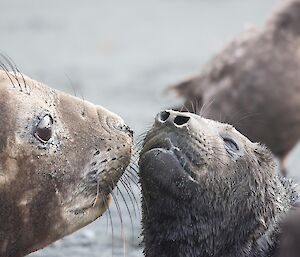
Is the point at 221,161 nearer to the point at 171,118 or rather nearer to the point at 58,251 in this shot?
the point at 171,118

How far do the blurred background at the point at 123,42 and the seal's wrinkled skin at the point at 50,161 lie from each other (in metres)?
5.58

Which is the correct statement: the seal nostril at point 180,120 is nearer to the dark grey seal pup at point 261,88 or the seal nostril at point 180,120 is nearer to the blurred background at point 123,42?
the dark grey seal pup at point 261,88

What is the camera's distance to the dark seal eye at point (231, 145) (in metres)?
6.14

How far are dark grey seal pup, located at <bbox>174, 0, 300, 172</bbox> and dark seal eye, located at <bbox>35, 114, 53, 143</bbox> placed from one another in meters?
4.53

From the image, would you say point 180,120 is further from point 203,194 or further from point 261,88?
point 261,88

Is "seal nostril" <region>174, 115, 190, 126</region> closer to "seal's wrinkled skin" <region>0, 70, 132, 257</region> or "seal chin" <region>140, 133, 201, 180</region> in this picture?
"seal chin" <region>140, 133, 201, 180</region>

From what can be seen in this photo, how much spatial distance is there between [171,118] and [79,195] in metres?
0.64

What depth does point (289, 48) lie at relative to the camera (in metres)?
11.1

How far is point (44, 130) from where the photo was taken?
226 inches

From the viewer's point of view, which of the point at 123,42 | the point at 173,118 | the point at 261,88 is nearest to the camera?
the point at 173,118

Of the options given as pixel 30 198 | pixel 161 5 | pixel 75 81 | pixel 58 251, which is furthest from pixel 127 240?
pixel 161 5

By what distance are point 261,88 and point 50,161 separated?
5224 mm

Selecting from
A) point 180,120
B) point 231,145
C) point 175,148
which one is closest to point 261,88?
point 231,145

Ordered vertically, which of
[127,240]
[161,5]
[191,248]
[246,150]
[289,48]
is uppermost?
[246,150]
